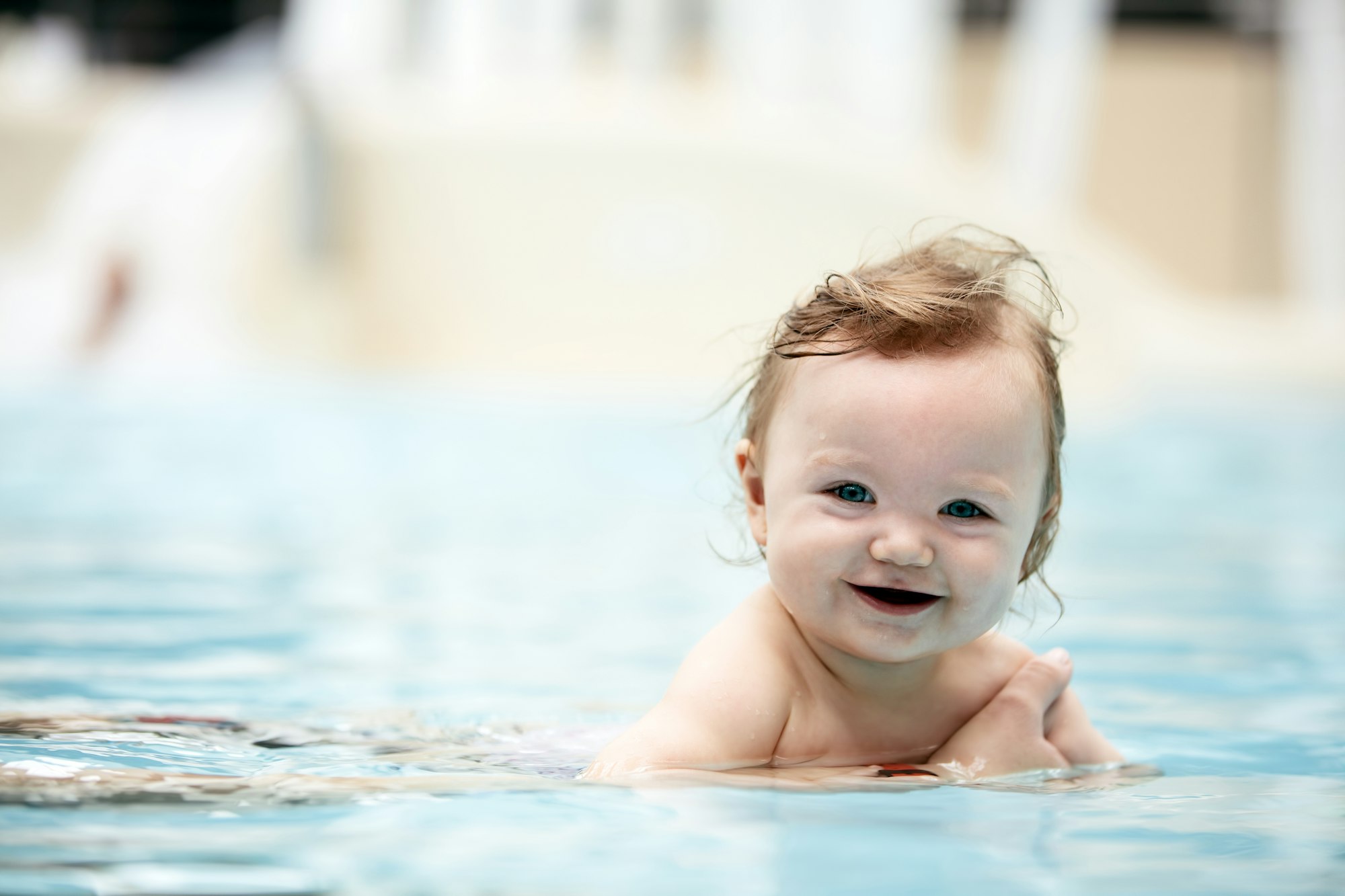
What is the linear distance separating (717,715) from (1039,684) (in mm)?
304

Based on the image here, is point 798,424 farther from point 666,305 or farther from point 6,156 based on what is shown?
point 6,156

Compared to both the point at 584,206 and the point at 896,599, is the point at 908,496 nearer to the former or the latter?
the point at 896,599

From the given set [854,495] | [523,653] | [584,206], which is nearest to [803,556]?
[854,495]

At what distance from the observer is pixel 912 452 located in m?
1.14

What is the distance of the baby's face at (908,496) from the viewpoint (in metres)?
1.14

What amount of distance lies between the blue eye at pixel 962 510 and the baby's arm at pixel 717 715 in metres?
0.20

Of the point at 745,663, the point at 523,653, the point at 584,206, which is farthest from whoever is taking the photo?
the point at 584,206

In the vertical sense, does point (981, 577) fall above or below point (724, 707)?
above

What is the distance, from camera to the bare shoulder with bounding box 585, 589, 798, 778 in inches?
45.1

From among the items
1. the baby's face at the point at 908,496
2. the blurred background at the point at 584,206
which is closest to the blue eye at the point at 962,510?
the baby's face at the point at 908,496

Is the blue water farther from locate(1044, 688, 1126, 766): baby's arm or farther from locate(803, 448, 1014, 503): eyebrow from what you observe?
locate(803, 448, 1014, 503): eyebrow

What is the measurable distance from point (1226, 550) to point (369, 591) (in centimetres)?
160

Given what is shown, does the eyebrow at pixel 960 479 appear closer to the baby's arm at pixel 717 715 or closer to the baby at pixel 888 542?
the baby at pixel 888 542

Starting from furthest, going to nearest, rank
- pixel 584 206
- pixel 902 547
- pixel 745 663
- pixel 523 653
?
1. pixel 584 206
2. pixel 523 653
3. pixel 745 663
4. pixel 902 547
